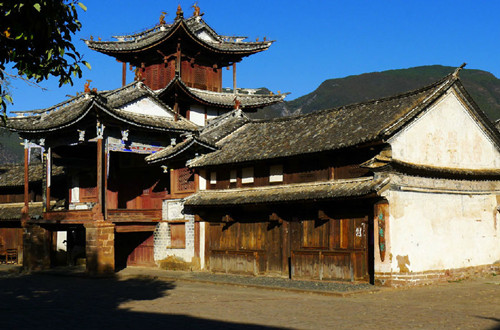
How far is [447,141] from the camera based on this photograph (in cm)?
2078

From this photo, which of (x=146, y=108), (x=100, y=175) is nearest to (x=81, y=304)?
(x=100, y=175)

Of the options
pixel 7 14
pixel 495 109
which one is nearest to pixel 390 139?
pixel 7 14

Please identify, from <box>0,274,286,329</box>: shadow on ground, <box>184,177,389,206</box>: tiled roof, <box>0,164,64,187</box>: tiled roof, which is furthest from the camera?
<box>0,164,64,187</box>: tiled roof

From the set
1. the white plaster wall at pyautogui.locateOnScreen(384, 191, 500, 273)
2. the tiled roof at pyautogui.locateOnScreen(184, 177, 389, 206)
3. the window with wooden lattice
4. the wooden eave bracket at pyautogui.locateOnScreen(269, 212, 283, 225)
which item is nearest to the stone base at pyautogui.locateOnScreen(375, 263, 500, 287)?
the white plaster wall at pyautogui.locateOnScreen(384, 191, 500, 273)

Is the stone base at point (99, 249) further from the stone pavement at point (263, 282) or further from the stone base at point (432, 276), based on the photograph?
the stone base at point (432, 276)

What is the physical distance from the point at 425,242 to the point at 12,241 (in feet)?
78.9

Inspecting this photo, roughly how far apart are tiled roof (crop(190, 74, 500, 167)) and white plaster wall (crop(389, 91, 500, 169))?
45 centimetres

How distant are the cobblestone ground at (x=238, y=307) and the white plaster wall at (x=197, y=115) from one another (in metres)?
14.3

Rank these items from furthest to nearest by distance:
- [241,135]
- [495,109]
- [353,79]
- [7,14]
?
1. [353,79]
2. [495,109]
3. [241,135]
4. [7,14]

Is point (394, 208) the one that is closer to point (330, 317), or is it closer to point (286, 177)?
point (286, 177)

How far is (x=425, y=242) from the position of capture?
19328mm

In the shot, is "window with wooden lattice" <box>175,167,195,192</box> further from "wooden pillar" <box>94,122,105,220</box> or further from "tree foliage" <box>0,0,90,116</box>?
"tree foliage" <box>0,0,90,116</box>

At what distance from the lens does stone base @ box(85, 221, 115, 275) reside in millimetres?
23641

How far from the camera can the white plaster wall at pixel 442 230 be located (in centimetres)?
1850
